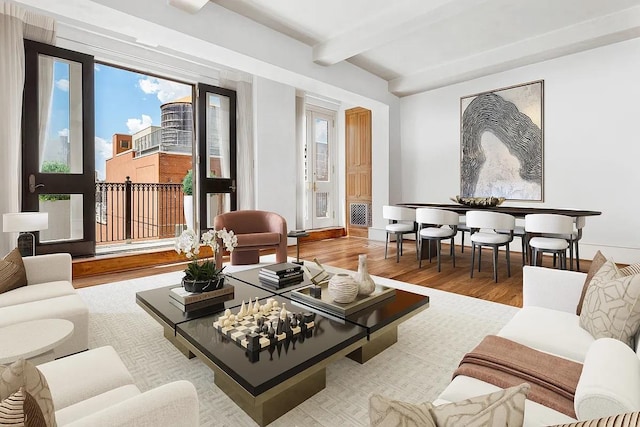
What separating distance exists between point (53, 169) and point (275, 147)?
134 inches

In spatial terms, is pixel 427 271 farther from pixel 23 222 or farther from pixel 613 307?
pixel 23 222

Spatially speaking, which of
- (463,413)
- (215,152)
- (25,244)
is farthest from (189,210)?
(463,413)

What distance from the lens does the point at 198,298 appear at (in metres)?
2.29

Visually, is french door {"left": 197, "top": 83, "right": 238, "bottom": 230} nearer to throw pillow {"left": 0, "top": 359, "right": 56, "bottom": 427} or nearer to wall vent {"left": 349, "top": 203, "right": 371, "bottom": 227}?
wall vent {"left": 349, "top": 203, "right": 371, "bottom": 227}

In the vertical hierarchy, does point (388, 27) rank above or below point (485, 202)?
above

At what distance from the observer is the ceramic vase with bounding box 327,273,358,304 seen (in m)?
2.16

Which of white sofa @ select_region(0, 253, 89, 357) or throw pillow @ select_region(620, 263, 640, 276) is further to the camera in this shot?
white sofa @ select_region(0, 253, 89, 357)

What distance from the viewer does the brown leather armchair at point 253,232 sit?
4535mm

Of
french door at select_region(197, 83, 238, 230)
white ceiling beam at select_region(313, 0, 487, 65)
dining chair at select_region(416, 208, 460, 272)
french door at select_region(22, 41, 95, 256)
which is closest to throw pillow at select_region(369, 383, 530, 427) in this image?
dining chair at select_region(416, 208, 460, 272)

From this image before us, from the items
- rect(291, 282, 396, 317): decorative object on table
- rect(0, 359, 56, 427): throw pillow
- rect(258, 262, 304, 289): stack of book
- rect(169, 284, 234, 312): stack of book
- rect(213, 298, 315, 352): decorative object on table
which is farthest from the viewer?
rect(258, 262, 304, 289): stack of book

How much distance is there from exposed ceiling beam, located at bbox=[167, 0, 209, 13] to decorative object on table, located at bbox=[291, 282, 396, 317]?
333 centimetres

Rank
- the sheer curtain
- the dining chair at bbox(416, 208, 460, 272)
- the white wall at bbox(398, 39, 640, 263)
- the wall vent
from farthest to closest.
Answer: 1. the wall vent
2. the white wall at bbox(398, 39, 640, 263)
3. the dining chair at bbox(416, 208, 460, 272)
4. the sheer curtain

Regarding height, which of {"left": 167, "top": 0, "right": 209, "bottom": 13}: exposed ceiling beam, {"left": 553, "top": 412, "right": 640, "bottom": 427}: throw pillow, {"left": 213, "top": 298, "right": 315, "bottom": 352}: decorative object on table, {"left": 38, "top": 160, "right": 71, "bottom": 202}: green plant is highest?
{"left": 167, "top": 0, "right": 209, "bottom": 13}: exposed ceiling beam

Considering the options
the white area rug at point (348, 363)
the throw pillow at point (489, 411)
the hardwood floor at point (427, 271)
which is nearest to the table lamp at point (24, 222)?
the hardwood floor at point (427, 271)
